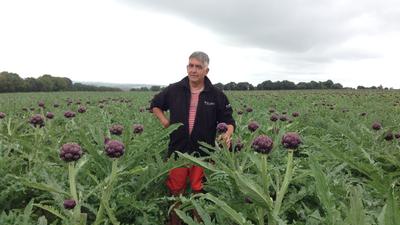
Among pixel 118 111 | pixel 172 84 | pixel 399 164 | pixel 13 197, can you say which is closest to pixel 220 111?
pixel 172 84

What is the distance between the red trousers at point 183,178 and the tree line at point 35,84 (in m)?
57.5

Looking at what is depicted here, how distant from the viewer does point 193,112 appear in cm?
532

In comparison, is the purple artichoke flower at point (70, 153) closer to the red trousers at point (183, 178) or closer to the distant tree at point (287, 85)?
the red trousers at point (183, 178)

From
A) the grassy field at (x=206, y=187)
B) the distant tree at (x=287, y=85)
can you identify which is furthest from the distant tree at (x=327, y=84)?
the grassy field at (x=206, y=187)

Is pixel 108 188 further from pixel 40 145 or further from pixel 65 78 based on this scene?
pixel 65 78

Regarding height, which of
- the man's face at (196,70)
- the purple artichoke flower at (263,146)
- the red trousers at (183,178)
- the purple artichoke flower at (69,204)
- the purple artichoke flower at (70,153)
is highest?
the man's face at (196,70)

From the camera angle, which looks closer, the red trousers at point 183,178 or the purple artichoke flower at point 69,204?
the purple artichoke flower at point 69,204

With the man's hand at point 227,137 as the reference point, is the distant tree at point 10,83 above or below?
below

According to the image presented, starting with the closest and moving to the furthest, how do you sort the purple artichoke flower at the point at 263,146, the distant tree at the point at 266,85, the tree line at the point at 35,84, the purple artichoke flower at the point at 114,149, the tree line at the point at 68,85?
1. the purple artichoke flower at the point at 263,146
2. the purple artichoke flower at the point at 114,149
3. the tree line at the point at 68,85
4. the distant tree at the point at 266,85
5. the tree line at the point at 35,84

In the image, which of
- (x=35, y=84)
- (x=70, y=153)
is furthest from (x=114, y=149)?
(x=35, y=84)

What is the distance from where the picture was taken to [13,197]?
4512 millimetres

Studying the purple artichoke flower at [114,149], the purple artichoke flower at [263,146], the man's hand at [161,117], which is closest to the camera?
the purple artichoke flower at [263,146]

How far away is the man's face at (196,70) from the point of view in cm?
506

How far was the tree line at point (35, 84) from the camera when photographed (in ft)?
213
